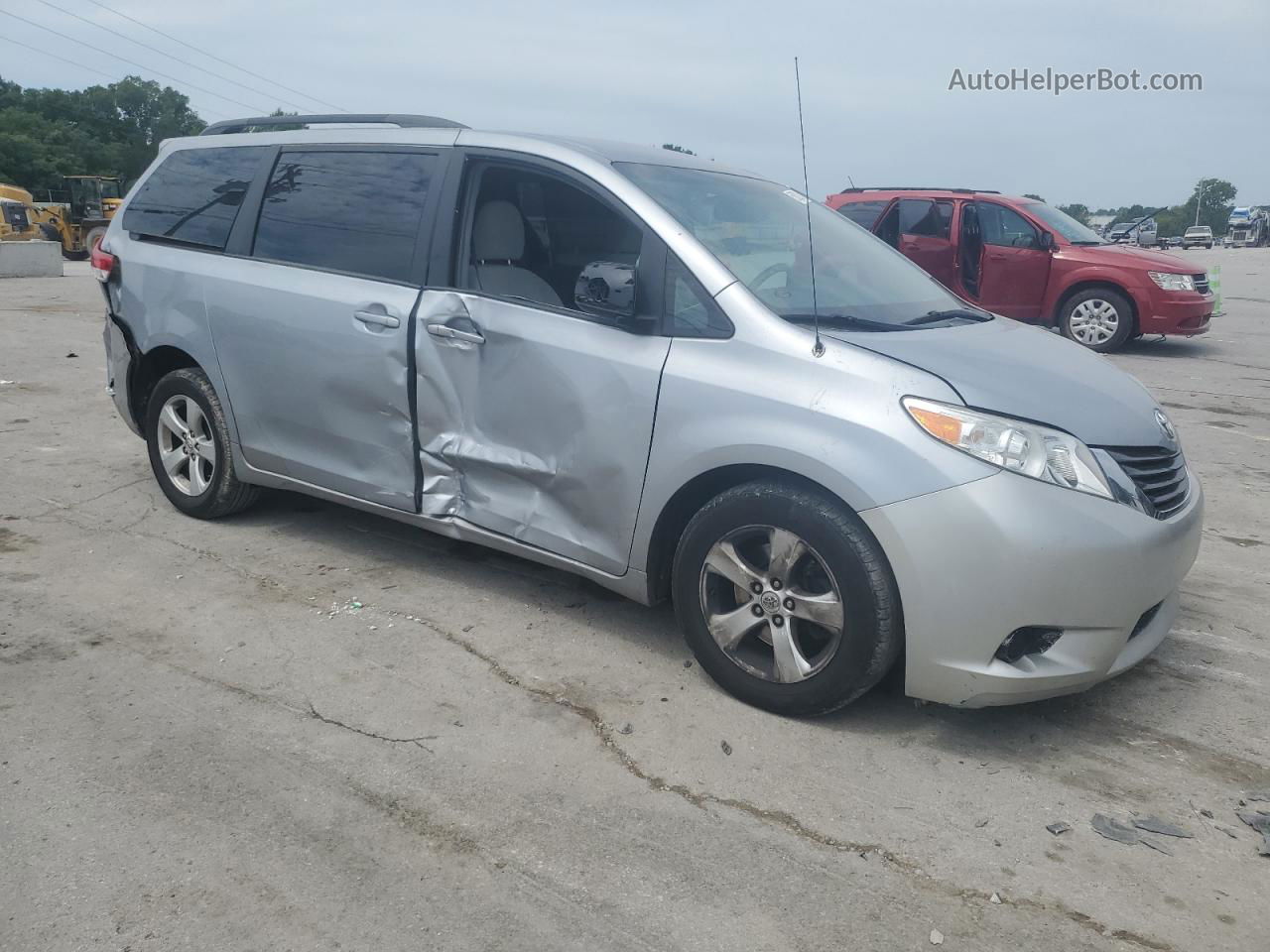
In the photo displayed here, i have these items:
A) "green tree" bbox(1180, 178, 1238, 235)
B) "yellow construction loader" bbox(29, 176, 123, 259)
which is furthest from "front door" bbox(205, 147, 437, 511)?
"green tree" bbox(1180, 178, 1238, 235)

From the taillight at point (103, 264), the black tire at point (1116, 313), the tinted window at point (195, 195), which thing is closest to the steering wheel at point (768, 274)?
the tinted window at point (195, 195)

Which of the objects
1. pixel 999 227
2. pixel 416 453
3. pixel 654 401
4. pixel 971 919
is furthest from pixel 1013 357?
pixel 999 227

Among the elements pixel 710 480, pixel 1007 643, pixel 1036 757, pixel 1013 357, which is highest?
pixel 1013 357

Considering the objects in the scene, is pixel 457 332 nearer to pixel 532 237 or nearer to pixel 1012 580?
pixel 532 237

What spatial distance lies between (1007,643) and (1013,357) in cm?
109

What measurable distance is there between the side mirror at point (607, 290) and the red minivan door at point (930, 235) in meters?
9.78

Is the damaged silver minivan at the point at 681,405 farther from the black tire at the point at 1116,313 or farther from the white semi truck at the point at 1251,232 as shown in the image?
the white semi truck at the point at 1251,232

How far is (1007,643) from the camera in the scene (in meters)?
3.17

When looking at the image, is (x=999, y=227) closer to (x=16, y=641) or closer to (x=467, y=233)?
(x=467, y=233)

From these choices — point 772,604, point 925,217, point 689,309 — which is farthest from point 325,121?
Answer: point 925,217

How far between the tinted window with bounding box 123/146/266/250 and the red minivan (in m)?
8.57

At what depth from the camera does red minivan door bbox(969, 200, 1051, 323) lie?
12.5 m

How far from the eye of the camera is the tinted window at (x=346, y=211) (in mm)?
4406

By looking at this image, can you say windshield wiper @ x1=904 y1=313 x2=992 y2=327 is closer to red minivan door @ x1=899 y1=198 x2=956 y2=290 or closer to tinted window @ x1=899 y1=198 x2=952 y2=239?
red minivan door @ x1=899 y1=198 x2=956 y2=290
